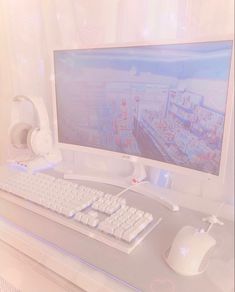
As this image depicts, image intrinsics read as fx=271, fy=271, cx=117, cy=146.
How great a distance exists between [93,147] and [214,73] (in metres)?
0.43

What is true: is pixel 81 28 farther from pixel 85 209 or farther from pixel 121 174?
pixel 85 209

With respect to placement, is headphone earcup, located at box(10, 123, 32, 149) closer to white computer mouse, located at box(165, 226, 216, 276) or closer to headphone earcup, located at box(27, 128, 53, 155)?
headphone earcup, located at box(27, 128, 53, 155)

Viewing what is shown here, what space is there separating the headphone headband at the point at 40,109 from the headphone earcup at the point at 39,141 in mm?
23

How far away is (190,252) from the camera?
464 mm

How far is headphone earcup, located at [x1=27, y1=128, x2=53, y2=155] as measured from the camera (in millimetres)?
993

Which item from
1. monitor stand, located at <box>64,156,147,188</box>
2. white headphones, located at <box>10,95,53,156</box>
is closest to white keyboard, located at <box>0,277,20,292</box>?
monitor stand, located at <box>64,156,147,188</box>

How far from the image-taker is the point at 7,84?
3.91 ft

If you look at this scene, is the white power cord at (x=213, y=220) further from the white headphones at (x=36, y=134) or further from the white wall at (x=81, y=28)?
the white headphones at (x=36, y=134)

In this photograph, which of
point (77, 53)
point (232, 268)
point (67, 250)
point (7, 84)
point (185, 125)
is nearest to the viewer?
point (232, 268)

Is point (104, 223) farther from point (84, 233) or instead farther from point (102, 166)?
point (102, 166)

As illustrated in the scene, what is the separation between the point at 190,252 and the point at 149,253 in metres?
0.10

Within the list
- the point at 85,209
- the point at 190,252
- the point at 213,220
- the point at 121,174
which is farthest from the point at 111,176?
the point at 190,252

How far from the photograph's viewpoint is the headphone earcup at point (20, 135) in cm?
104

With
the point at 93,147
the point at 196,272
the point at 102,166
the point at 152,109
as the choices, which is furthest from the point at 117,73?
the point at 196,272
